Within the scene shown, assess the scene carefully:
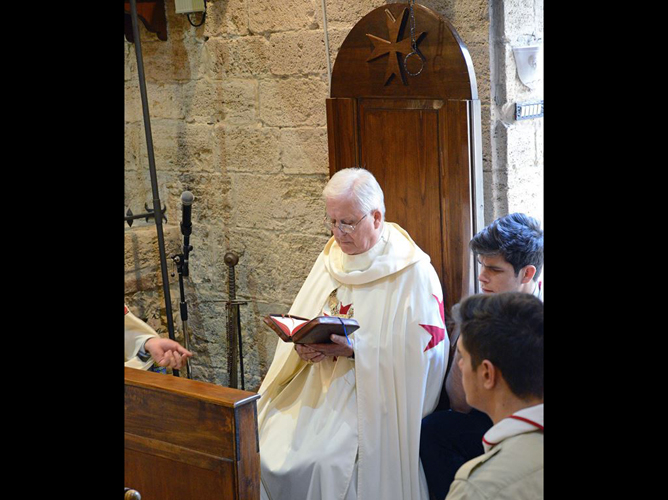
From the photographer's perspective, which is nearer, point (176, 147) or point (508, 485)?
point (508, 485)

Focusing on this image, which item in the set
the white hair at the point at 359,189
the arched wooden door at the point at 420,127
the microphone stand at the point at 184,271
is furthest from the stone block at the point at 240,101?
the white hair at the point at 359,189

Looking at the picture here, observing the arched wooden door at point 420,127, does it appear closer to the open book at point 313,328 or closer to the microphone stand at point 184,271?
the open book at point 313,328

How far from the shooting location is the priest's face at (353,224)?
326 centimetres

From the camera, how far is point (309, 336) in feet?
9.97

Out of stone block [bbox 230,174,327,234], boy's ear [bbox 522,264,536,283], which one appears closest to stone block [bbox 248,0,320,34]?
stone block [bbox 230,174,327,234]

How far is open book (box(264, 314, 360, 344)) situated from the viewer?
297cm

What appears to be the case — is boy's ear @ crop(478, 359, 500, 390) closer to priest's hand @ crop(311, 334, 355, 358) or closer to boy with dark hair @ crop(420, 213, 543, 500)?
boy with dark hair @ crop(420, 213, 543, 500)

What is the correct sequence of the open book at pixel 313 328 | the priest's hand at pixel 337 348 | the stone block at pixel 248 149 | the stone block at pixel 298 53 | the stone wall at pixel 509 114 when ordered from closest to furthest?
1. the open book at pixel 313 328
2. the priest's hand at pixel 337 348
3. the stone wall at pixel 509 114
4. the stone block at pixel 298 53
5. the stone block at pixel 248 149

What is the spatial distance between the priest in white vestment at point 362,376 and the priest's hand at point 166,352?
465mm

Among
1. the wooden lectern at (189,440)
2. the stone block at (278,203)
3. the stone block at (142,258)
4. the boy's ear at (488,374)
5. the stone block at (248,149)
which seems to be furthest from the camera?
the stone block at (142,258)
